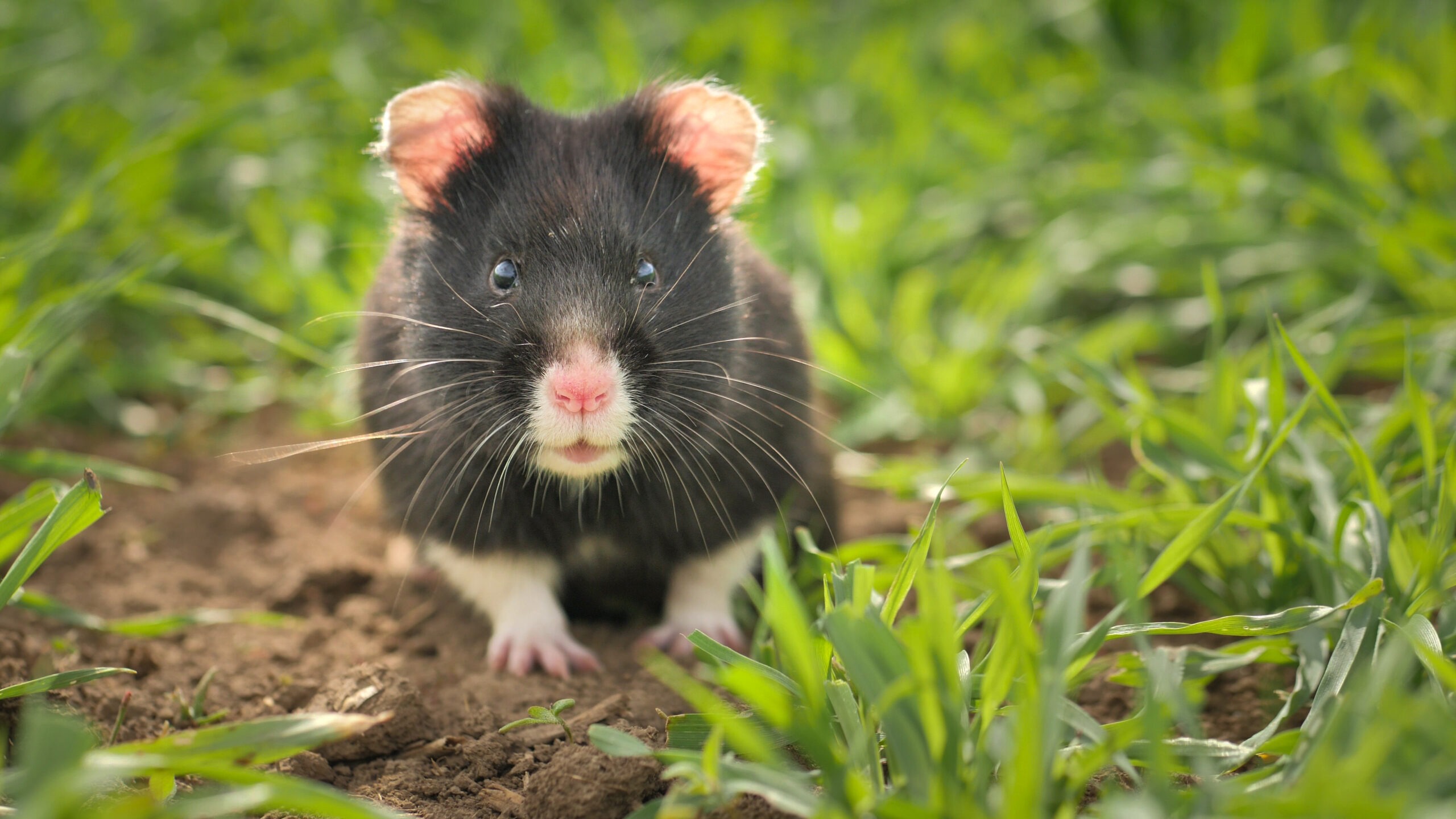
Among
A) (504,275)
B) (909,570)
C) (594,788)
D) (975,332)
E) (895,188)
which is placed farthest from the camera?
(895,188)

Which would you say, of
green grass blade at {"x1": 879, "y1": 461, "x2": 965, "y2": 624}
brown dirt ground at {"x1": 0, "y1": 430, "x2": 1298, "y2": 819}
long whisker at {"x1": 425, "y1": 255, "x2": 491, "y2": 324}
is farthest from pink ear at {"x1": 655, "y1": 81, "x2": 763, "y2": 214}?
brown dirt ground at {"x1": 0, "y1": 430, "x2": 1298, "y2": 819}

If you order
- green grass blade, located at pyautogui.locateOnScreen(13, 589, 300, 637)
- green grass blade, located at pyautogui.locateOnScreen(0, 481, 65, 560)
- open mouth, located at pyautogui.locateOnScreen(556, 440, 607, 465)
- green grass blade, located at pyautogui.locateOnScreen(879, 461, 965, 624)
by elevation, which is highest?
open mouth, located at pyautogui.locateOnScreen(556, 440, 607, 465)

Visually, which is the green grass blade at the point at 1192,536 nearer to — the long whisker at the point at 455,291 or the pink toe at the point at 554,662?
the pink toe at the point at 554,662

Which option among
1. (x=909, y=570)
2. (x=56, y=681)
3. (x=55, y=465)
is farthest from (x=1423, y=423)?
(x=55, y=465)

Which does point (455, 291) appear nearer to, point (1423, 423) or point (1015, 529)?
point (1015, 529)

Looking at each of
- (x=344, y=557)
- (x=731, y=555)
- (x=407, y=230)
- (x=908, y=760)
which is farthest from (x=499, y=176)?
(x=908, y=760)

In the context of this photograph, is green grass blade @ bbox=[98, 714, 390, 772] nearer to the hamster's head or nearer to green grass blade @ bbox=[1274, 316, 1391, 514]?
the hamster's head
